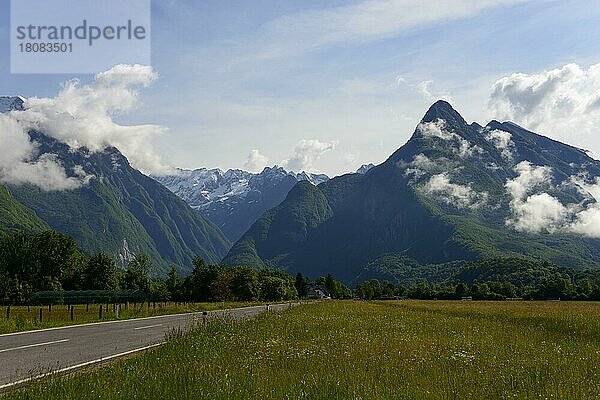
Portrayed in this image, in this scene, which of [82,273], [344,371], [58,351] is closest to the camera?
[344,371]

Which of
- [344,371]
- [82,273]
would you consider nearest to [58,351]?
[344,371]

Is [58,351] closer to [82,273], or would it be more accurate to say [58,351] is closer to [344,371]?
[344,371]

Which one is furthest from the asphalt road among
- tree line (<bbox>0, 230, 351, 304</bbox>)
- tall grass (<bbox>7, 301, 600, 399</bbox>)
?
tree line (<bbox>0, 230, 351, 304</bbox>)

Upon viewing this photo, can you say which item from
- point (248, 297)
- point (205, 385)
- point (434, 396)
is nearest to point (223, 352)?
point (205, 385)

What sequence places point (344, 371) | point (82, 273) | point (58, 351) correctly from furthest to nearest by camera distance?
point (82, 273), point (58, 351), point (344, 371)

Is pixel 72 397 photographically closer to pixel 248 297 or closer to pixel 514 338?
pixel 514 338

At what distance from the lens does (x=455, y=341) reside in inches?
802

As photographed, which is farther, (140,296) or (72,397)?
(140,296)

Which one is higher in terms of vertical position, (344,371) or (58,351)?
(344,371)

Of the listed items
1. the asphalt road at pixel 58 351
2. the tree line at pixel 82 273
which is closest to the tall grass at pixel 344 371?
the asphalt road at pixel 58 351

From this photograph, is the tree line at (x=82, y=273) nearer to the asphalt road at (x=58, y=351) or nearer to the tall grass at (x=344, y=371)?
the asphalt road at (x=58, y=351)

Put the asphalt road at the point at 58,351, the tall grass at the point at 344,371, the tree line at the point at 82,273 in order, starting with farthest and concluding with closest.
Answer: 1. the tree line at the point at 82,273
2. the asphalt road at the point at 58,351
3. the tall grass at the point at 344,371

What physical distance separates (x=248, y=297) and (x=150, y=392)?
415ft

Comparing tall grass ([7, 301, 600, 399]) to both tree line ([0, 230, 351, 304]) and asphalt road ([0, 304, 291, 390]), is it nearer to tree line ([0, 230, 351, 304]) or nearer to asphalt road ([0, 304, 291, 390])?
asphalt road ([0, 304, 291, 390])
